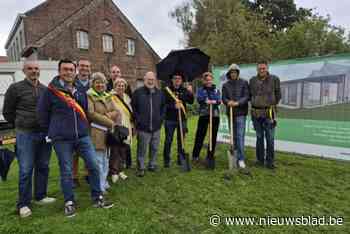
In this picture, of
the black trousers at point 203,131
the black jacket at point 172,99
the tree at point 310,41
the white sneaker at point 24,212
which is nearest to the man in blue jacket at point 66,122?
the white sneaker at point 24,212

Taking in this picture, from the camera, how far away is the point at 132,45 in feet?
72.2

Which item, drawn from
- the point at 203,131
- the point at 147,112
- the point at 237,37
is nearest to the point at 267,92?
the point at 203,131

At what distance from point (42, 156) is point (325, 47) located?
2166cm

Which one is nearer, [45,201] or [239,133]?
[45,201]

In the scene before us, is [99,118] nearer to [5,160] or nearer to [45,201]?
[45,201]

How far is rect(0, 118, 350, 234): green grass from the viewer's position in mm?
3205

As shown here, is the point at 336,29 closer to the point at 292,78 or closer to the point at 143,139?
the point at 292,78

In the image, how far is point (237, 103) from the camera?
5121mm

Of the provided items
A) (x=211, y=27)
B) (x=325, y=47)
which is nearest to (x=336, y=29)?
(x=325, y=47)

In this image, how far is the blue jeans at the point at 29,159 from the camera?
11.4 ft

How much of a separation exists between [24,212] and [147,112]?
236 cm

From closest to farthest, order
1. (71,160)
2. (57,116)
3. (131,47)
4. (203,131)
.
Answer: (57,116), (71,160), (203,131), (131,47)

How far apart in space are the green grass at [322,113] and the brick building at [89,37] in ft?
51.0

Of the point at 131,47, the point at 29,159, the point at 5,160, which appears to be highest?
the point at 131,47
